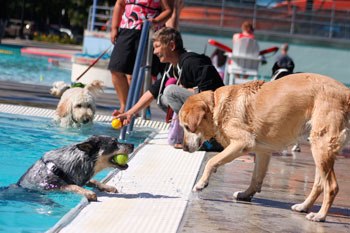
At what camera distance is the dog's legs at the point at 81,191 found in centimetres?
507

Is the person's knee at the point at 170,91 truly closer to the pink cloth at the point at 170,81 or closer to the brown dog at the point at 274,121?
the pink cloth at the point at 170,81

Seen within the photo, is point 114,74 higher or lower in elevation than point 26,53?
higher

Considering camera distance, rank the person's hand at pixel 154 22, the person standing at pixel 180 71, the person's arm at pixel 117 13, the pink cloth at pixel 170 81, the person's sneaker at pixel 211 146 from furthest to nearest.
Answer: the person's arm at pixel 117 13 → the person's hand at pixel 154 22 → the pink cloth at pixel 170 81 → the person's sneaker at pixel 211 146 → the person standing at pixel 180 71

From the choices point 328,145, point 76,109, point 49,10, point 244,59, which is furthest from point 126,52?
point 49,10

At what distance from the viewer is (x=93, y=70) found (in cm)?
1802

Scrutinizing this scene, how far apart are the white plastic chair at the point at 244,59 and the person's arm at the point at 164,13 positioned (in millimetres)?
8597

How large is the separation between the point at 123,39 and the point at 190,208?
16.2 feet

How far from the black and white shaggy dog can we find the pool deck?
0.78 ft

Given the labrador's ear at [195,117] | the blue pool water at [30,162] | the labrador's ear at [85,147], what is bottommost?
the blue pool water at [30,162]

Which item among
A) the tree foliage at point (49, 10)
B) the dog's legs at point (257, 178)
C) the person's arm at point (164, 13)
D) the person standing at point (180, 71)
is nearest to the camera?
the dog's legs at point (257, 178)

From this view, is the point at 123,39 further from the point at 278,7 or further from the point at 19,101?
the point at 278,7

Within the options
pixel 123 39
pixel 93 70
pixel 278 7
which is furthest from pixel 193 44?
pixel 123 39

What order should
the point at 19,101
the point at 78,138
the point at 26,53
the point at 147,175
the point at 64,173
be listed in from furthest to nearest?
the point at 26,53, the point at 19,101, the point at 78,138, the point at 147,175, the point at 64,173

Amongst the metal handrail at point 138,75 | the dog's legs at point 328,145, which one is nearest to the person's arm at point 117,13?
the metal handrail at point 138,75
